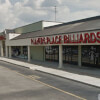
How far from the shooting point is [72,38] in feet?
58.4

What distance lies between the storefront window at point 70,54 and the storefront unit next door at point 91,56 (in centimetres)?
153

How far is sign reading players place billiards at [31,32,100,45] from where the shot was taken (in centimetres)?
1548

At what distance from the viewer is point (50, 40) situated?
2127cm

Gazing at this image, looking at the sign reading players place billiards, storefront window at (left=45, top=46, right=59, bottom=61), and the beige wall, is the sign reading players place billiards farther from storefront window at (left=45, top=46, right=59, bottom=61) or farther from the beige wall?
the beige wall

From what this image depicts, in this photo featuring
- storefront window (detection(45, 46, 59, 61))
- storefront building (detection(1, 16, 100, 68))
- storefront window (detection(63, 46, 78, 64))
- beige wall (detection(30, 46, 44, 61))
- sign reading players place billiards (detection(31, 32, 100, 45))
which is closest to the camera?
sign reading players place billiards (detection(31, 32, 100, 45))

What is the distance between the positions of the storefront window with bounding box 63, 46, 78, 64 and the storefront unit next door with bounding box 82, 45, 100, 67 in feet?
5.02

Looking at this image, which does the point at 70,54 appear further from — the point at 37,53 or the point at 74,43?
the point at 37,53

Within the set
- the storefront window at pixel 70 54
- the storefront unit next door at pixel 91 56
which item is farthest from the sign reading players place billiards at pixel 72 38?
the storefront window at pixel 70 54

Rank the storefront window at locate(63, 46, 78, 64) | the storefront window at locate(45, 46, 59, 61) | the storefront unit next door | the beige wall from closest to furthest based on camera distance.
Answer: the storefront unit next door < the storefront window at locate(63, 46, 78, 64) < the storefront window at locate(45, 46, 59, 61) < the beige wall

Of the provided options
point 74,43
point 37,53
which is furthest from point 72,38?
Answer: point 37,53

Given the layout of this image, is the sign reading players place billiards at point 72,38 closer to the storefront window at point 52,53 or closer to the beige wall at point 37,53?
the storefront window at point 52,53

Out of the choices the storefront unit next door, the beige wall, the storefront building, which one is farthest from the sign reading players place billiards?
the beige wall

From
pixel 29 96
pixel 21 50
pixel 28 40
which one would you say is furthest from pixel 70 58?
pixel 21 50

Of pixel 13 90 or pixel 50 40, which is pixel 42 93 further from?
pixel 50 40
